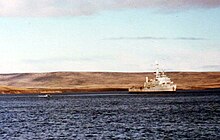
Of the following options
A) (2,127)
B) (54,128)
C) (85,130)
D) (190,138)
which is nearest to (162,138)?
(190,138)

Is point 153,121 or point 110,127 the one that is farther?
point 153,121

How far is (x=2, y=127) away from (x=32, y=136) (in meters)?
14.1

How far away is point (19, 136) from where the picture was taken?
57938 millimetres

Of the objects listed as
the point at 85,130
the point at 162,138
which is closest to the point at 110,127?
the point at 85,130

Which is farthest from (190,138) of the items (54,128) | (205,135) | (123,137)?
(54,128)

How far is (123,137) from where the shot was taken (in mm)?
53719

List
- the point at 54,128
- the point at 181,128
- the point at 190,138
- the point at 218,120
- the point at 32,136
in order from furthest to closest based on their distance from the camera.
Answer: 1. the point at 218,120
2. the point at 54,128
3. the point at 181,128
4. the point at 32,136
5. the point at 190,138

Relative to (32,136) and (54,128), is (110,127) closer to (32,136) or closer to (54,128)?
(54,128)

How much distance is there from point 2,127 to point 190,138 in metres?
28.7

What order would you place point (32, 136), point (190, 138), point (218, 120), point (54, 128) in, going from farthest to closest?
1. point (218, 120)
2. point (54, 128)
3. point (32, 136)
4. point (190, 138)

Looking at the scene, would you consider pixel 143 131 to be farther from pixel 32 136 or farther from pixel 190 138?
pixel 32 136

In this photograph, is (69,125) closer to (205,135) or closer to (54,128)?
(54,128)

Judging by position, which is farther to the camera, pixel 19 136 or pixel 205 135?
pixel 19 136

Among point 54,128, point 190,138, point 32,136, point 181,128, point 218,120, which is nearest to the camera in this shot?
point 190,138
